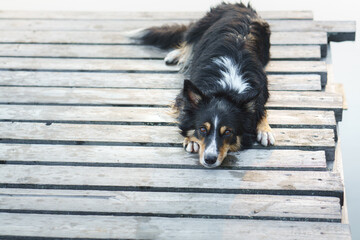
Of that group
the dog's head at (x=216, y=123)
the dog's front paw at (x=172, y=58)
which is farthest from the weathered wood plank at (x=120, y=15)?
the dog's head at (x=216, y=123)

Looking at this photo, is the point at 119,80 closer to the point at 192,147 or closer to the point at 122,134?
the point at 122,134

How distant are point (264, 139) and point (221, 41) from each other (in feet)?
3.53

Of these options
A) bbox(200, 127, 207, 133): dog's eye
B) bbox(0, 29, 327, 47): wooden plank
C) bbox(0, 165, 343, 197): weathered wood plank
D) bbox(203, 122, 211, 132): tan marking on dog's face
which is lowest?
bbox(0, 165, 343, 197): weathered wood plank

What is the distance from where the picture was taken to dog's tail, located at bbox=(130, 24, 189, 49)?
518 cm

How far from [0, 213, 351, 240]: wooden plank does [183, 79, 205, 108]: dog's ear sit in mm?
952

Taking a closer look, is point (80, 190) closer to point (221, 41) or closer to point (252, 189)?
point (252, 189)

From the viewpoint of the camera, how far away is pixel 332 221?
10.3 ft

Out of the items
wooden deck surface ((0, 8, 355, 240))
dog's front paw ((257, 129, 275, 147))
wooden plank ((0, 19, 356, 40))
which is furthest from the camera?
wooden plank ((0, 19, 356, 40))

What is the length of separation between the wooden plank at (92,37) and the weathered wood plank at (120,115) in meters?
1.30

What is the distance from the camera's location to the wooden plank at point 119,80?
4531 millimetres

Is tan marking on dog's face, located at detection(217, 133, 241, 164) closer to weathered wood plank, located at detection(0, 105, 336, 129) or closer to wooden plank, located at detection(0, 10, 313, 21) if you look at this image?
weathered wood plank, located at detection(0, 105, 336, 129)

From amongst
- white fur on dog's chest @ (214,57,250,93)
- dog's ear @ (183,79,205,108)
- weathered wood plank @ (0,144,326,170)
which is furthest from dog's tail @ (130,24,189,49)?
weathered wood plank @ (0,144,326,170)

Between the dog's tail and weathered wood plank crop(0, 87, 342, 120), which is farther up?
the dog's tail

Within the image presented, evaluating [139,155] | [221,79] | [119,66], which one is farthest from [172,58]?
[139,155]
